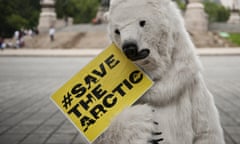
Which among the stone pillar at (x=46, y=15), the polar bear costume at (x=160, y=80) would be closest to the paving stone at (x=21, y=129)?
the polar bear costume at (x=160, y=80)

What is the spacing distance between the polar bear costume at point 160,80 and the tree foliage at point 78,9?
5019 cm


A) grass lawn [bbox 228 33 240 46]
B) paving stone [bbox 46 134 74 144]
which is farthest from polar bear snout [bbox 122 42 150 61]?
grass lawn [bbox 228 33 240 46]

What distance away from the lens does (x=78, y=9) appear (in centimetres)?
5588

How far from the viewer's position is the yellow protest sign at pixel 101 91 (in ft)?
5.92

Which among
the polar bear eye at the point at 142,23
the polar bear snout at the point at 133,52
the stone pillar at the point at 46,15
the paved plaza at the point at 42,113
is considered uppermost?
the polar bear eye at the point at 142,23

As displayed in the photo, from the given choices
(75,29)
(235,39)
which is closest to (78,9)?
(75,29)

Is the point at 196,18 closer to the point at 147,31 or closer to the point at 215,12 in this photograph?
the point at 147,31

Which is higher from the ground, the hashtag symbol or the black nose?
the black nose

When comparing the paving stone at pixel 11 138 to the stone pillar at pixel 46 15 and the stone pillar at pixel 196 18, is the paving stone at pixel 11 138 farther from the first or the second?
the stone pillar at pixel 46 15

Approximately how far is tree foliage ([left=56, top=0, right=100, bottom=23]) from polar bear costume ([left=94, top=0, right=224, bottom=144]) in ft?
165

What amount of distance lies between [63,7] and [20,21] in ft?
39.2

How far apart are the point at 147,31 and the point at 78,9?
55.4 meters

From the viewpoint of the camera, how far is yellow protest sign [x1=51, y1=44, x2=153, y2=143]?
5.92 ft

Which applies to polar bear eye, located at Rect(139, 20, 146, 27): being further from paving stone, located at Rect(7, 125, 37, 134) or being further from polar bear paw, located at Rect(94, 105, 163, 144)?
paving stone, located at Rect(7, 125, 37, 134)
